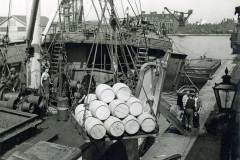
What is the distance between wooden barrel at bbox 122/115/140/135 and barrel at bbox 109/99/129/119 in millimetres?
141

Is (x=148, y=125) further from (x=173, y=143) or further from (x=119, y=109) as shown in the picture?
(x=173, y=143)

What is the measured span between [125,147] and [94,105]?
357 centimetres

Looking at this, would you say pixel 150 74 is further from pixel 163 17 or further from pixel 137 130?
pixel 163 17

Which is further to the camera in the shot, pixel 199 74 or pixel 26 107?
pixel 199 74

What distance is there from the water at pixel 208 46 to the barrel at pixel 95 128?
3113cm

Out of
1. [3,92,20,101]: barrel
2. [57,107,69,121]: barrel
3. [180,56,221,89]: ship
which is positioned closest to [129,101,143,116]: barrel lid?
[57,107,69,121]: barrel

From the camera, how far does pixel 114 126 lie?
6113mm

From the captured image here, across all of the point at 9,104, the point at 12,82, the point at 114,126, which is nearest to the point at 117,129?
the point at 114,126

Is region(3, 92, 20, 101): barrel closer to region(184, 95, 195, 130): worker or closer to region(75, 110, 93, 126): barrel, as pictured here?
region(184, 95, 195, 130): worker

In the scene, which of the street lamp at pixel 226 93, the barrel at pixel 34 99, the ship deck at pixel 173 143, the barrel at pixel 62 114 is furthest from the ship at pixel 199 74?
the street lamp at pixel 226 93

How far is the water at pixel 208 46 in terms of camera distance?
3675cm

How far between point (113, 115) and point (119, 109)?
0.58ft

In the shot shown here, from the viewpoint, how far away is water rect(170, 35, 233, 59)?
36750 millimetres

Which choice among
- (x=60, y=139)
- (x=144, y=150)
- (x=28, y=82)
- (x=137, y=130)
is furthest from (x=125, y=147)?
(x=28, y=82)
